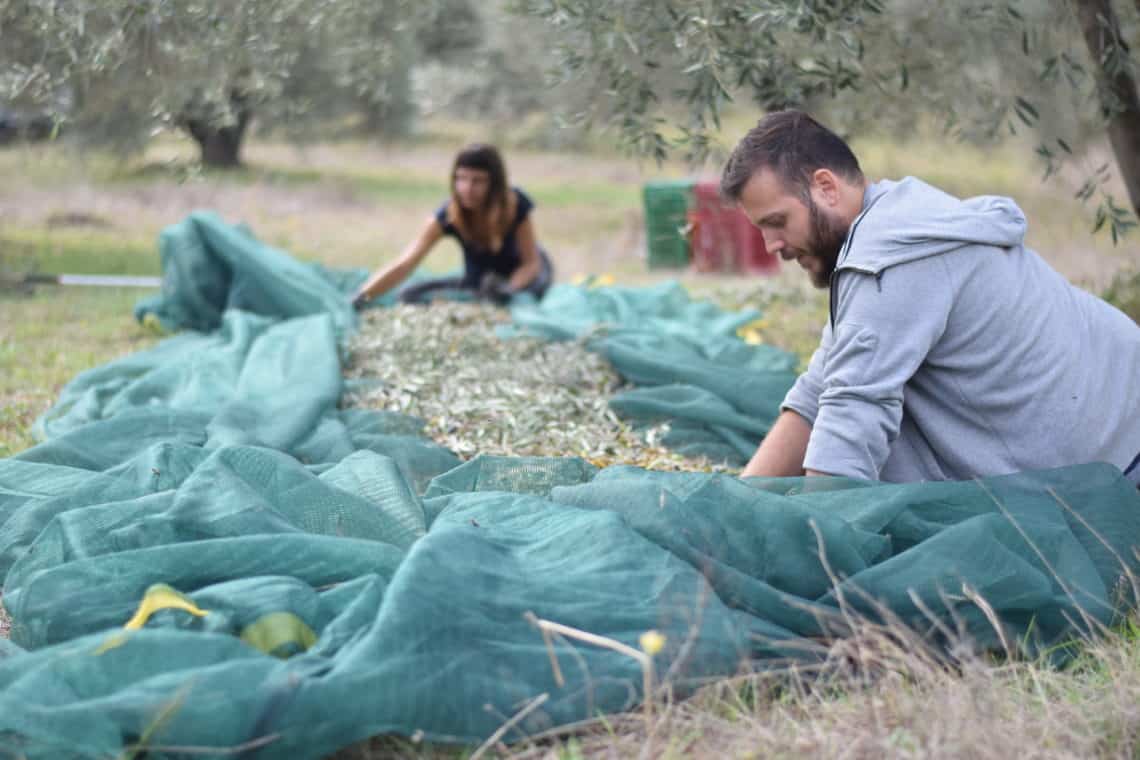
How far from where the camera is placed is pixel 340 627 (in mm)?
2748

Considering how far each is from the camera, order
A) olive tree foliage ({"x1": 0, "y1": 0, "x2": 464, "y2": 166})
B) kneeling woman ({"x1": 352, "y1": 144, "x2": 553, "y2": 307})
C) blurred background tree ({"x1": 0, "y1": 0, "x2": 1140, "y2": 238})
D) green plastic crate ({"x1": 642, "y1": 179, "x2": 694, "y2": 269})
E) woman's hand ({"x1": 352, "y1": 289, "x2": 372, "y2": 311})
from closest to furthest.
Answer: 1. blurred background tree ({"x1": 0, "y1": 0, "x2": 1140, "y2": 238})
2. olive tree foliage ({"x1": 0, "y1": 0, "x2": 464, "y2": 166})
3. woman's hand ({"x1": 352, "y1": 289, "x2": 372, "y2": 311})
4. kneeling woman ({"x1": 352, "y1": 144, "x2": 553, "y2": 307})
5. green plastic crate ({"x1": 642, "y1": 179, "x2": 694, "y2": 269})

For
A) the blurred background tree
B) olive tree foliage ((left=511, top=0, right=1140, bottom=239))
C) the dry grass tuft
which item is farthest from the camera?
the blurred background tree

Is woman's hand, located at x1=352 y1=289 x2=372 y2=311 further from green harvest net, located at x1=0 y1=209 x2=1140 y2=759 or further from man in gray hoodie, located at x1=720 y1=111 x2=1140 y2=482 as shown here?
man in gray hoodie, located at x1=720 y1=111 x2=1140 y2=482

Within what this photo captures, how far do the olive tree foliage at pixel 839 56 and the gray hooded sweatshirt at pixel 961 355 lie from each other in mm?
1255

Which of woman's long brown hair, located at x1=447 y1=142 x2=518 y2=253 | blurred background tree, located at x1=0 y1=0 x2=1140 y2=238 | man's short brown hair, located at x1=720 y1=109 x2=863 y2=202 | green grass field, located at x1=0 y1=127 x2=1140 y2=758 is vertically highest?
blurred background tree, located at x1=0 y1=0 x2=1140 y2=238

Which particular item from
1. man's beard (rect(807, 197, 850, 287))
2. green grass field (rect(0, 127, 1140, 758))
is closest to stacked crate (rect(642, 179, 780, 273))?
green grass field (rect(0, 127, 1140, 758))

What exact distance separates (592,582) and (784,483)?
787 mm

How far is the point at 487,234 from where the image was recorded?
8812 mm

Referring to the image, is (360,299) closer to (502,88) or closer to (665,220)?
(665,220)

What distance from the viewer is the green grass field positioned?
251 cm

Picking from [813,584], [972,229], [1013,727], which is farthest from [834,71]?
[1013,727]

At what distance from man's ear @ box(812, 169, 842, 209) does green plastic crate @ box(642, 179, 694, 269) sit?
7540mm

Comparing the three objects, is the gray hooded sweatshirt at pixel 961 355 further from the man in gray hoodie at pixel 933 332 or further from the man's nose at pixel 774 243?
the man's nose at pixel 774 243

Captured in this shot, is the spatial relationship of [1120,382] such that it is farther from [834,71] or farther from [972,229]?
[834,71]
